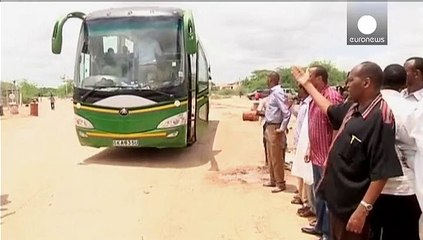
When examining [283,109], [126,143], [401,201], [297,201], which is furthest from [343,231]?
[126,143]

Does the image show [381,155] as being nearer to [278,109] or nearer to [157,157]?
[278,109]

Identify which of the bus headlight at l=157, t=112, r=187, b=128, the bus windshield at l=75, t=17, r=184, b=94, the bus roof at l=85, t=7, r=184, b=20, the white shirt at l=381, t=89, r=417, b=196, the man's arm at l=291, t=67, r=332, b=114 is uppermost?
the bus roof at l=85, t=7, r=184, b=20

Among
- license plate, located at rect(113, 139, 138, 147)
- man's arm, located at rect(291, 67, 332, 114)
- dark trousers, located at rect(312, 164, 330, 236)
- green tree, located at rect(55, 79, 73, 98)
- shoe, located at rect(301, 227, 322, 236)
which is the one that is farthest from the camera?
green tree, located at rect(55, 79, 73, 98)

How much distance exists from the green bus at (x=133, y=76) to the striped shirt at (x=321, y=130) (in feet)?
14.3

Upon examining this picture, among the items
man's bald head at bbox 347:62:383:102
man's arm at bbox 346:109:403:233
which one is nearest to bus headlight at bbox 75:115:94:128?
man's bald head at bbox 347:62:383:102

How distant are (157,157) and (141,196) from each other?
3.17 meters

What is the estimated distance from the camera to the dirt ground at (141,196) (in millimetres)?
4934

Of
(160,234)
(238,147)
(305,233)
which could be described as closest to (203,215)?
(160,234)

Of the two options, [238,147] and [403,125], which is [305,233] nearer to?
[403,125]

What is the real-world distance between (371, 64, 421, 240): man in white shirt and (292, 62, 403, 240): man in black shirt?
0.12 m

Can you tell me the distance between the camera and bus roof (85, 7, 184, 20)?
8539mm

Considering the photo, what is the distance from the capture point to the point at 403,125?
115 inches

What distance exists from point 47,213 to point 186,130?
12.0ft

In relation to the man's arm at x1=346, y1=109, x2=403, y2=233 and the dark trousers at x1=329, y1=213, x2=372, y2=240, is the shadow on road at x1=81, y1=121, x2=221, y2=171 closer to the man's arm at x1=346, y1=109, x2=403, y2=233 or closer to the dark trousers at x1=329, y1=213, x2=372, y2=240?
the dark trousers at x1=329, y1=213, x2=372, y2=240
